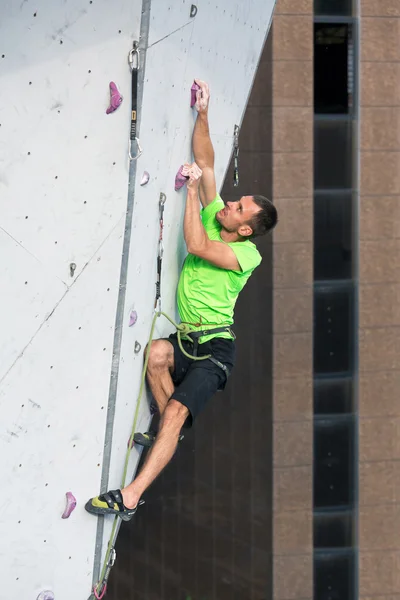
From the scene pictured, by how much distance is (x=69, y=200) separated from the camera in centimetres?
589

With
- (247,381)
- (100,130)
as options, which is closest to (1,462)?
(100,130)

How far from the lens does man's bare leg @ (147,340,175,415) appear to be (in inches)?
262

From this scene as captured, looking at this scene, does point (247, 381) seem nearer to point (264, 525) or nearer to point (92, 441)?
point (264, 525)

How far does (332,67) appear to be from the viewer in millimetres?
11547

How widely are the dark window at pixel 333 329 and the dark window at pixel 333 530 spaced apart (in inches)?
59.6

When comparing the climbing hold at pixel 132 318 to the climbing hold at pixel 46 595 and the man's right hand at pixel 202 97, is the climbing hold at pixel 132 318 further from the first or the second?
the climbing hold at pixel 46 595

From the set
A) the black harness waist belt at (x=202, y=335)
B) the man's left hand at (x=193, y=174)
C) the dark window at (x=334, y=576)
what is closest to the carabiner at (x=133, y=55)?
the man's left hand at (x=193, y=174)

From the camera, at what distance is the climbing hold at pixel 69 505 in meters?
6.43

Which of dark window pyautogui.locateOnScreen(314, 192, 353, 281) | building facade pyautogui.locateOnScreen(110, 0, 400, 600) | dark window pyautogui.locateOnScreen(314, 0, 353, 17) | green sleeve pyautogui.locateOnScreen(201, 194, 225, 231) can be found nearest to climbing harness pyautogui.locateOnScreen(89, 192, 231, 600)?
green sleeve pyautogui.locateOnScreen(201, 194, 225, 231)

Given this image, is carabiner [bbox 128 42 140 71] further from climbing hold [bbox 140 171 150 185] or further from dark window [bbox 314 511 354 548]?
dark window [bbox 314 511 354 548]

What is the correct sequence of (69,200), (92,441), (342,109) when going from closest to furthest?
(69,200)
(92,441)
(342,109)

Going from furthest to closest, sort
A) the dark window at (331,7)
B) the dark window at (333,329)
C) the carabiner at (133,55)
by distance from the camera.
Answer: the dark window at (333,329) → the dark window at (331,7) → the carabiner at (133,55)

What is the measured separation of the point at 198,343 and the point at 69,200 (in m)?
1.21

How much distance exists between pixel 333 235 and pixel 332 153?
0.81m
